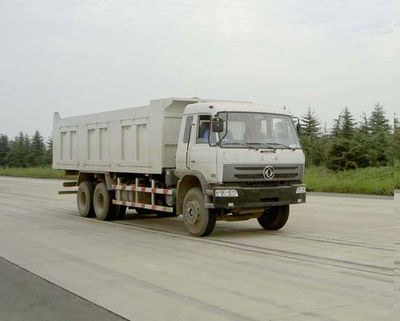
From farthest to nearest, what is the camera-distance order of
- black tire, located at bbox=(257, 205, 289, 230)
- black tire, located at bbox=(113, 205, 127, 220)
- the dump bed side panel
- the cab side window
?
black tire, located at bbox=(113, 205, 127, 220) → the dump bed side panel → black tire, located at bbox=(257, 205, 289, 230) → the cab side window

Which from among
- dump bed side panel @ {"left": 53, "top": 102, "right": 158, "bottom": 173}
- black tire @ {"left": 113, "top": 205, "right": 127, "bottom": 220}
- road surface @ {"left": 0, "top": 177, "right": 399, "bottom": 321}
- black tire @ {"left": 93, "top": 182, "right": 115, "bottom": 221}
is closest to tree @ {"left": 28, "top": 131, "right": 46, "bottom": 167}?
dump bed side panel @ {"left": 53, "top": 102, "right": 158, "bottom": 173}

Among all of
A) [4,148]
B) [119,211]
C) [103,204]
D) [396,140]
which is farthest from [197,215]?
[4,148]

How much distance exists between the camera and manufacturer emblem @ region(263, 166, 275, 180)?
37.2ft

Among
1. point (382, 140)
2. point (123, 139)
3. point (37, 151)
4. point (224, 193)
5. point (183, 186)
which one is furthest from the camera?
point (37, 151)

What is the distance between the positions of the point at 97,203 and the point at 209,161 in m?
5.87

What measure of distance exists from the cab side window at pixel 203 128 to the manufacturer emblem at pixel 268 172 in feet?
4.43

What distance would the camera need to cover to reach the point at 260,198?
11.3 metres

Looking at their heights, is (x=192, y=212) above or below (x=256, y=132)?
below

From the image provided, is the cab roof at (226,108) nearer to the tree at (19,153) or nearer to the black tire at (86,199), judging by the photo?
the black tire at (86,199)

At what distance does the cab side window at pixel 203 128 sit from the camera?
11.6m

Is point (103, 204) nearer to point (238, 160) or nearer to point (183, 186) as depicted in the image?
point (183, 186)

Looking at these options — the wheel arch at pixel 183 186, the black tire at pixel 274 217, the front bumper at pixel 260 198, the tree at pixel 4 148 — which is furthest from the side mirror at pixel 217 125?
the tree at pixel 4 148

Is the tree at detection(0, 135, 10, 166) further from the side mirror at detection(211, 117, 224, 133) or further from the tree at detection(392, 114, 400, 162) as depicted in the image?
the tree at detection(392, 114, 400, 162)

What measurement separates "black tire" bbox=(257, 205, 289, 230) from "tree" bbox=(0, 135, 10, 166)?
9371 cm
